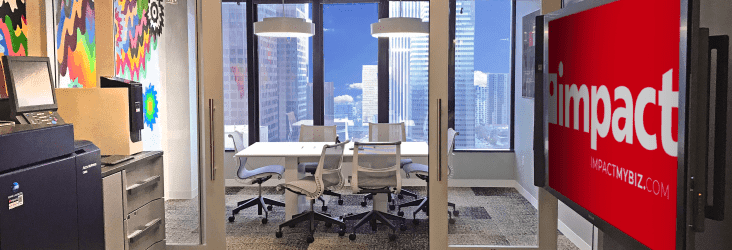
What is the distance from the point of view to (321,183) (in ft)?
15.0

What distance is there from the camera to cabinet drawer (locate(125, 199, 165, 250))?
3350mm

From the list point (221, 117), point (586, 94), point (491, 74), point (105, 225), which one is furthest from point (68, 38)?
point (586, 94)

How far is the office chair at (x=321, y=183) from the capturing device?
4539mm

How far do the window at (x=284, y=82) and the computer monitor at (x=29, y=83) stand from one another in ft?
12.4

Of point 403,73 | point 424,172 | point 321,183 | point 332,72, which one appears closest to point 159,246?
point 321,183

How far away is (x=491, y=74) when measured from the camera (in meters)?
3.84

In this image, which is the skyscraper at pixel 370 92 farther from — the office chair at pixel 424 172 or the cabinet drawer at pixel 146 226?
the cabinet drawer at pixel 146 226

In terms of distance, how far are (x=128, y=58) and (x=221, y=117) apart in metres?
1.11

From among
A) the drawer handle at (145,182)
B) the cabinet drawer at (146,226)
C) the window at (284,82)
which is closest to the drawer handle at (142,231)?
the cabinet drawer at (146,226)

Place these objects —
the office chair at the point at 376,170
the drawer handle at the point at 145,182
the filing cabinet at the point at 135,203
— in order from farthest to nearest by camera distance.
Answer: the office chair at the point at 376,170 → the drawer handle at the point at 145,182 → the filing cabinet at the point at 135,203

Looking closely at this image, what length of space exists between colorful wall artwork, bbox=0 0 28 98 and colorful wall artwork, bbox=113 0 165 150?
0.69m

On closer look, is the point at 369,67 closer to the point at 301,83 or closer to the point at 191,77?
the point at 301,83

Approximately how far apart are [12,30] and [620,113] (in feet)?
11.8

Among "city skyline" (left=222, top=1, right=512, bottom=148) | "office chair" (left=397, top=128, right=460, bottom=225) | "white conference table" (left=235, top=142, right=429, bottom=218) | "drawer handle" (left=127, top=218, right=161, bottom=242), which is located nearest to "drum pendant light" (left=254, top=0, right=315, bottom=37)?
"white conference table" (left=235, top=142, right=429, bottom=218)
